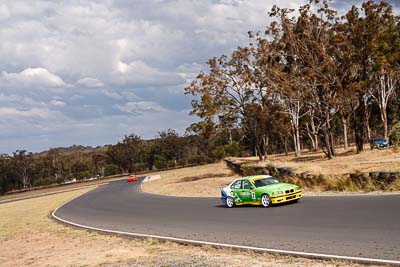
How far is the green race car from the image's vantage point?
19.9m

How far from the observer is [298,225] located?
1411cm

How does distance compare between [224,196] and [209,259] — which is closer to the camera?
[209,259]

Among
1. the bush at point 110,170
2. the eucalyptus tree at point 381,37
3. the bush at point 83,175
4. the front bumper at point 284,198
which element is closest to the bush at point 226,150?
the bush at point 110,170

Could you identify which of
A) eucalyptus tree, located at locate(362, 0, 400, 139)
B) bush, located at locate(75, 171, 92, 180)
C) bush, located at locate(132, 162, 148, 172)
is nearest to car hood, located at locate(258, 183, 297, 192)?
eucalyptus tree, located at locate(362, 0, 400, 139)

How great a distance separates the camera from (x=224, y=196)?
2256cm

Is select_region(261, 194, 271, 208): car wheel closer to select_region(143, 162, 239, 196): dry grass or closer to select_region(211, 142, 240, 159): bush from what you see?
select_region(143, 162, 239, 196): dry grass

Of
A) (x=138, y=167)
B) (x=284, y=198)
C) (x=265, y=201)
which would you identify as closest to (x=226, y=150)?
(x=138, y=167)

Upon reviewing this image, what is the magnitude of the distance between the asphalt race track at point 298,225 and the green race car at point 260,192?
0.40 metres

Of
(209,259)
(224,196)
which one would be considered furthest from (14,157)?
(209,259)

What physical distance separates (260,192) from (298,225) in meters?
→ 6.45

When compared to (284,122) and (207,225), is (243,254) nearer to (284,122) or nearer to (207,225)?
(207,225)

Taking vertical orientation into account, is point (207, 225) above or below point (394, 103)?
below

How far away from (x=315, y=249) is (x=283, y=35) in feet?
114

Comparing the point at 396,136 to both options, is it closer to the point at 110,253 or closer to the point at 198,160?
the point at 110,253
